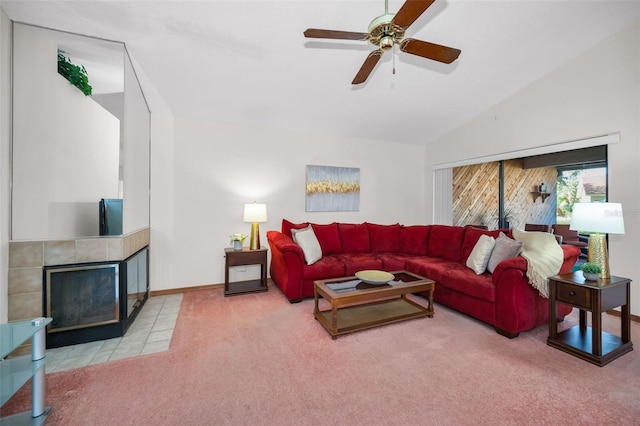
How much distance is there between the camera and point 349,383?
185 centimetres

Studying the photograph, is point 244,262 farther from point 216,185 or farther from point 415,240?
point 415,240

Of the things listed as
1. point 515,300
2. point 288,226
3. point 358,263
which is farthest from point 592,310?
point 288,226

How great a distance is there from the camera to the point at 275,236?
12.6ft

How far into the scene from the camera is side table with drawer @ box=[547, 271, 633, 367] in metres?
2.10

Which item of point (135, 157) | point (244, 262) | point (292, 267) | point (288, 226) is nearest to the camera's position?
point (135, 157)

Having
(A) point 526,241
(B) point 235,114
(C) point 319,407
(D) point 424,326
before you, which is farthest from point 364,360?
(B) point 235,114

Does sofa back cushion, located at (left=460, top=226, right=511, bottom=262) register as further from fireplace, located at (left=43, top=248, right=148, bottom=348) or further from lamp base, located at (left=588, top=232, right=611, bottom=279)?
fireplace, located at (left=43, top=248, right=148, bottom=348)

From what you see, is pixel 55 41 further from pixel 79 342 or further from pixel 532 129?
pixel 532 129

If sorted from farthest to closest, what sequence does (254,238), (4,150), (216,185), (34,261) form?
(216,185), (254,238), (34,261), (4,150)

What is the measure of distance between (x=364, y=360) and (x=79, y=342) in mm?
2503

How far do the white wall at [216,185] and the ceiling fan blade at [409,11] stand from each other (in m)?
2.92

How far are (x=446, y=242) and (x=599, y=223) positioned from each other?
1.75 m

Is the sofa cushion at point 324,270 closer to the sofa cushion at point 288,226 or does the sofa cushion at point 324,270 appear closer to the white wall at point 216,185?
the sofa cushion at point 288,226

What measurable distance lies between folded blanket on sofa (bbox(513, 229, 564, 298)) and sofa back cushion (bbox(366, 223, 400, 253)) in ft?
6.28
